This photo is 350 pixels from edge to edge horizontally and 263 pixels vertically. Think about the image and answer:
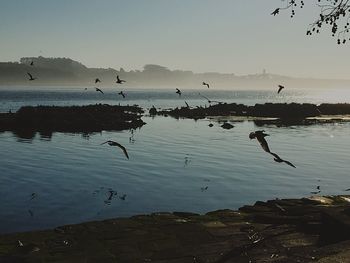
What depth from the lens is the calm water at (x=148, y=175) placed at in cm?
2117

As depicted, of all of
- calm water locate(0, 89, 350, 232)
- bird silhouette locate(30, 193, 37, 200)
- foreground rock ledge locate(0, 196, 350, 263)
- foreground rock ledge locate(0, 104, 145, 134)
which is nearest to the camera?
foreground rock ledge locate(0, 196, 350, 263)

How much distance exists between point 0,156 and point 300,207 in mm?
29190

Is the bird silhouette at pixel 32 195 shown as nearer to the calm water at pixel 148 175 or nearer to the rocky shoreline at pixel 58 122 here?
the calm water at pixel 148 175

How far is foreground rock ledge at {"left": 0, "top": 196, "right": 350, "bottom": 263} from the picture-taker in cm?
1095

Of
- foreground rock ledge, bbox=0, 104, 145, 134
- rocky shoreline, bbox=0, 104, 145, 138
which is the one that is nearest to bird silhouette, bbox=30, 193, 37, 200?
rocky shoreline, bbox=0, 104, 145, 138

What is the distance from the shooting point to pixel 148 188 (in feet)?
83.1

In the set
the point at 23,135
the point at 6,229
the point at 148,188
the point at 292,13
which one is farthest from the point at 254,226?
the point at 23,135

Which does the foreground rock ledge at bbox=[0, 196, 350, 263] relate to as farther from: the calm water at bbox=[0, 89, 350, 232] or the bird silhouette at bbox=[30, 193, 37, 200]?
the bird silhouette at bbox=[30, 193, 37, 200]

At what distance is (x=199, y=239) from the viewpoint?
12.5 metres

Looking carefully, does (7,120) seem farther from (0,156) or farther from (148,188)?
(148,188)

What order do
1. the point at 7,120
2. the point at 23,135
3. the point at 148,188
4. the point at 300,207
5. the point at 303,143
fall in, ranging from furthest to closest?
the point at 7,120, the point at 23,135, the point at 303,143, the point at 148,188, the point at 300,207

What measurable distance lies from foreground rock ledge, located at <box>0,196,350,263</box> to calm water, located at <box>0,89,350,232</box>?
5.36 metres

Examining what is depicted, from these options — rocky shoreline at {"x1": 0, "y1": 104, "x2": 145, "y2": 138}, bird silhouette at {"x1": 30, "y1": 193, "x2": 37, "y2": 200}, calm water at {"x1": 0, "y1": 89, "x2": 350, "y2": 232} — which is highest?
rocky shoreline at {"x1": 0, "y1": 104, "x2": 145, "y2": 138}

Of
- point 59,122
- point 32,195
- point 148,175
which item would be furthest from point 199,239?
point 59,122
